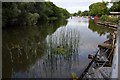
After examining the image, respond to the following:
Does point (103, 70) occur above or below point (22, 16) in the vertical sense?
below

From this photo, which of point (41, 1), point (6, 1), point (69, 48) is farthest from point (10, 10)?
point (69, 48)

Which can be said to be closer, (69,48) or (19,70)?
(19,70)

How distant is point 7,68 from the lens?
333 inches

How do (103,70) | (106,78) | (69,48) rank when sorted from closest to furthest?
(106,78) → (103,70) → (69,48)

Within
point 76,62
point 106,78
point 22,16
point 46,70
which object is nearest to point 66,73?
point 46,70

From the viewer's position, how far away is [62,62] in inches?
339

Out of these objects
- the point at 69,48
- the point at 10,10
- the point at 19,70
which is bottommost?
the point at 19,70

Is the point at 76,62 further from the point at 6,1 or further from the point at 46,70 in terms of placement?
the point at 6,1

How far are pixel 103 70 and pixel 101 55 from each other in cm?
262

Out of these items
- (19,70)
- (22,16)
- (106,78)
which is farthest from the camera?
(22,16)

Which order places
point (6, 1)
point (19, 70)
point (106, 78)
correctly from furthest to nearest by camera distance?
point (6, 1) < point (19, 70) < point (106, 78)

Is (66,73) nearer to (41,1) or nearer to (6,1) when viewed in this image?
(6,1)

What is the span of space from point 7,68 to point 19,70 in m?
0.51

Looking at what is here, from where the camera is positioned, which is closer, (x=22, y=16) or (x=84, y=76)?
(x=84, y=76)
